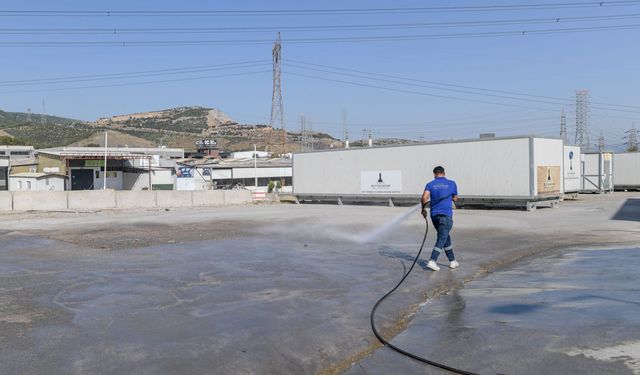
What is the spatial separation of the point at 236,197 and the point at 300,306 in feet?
99.0

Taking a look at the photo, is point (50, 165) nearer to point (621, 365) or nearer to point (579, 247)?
point (579, 247)

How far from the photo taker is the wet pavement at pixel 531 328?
504 centimetres

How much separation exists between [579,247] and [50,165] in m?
60.4

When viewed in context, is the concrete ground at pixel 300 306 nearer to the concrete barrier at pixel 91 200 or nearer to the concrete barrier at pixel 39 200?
the concrete barrier at pixel 39 200

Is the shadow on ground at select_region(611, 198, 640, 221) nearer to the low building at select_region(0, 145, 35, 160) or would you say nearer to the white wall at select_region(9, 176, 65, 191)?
the white wall at select_region(9, 176, 65, 191)

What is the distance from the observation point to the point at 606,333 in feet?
19.0

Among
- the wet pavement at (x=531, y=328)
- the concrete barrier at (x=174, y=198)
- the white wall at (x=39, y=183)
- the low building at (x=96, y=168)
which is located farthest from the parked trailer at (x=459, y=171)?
the white wall at (x=39, y=183)

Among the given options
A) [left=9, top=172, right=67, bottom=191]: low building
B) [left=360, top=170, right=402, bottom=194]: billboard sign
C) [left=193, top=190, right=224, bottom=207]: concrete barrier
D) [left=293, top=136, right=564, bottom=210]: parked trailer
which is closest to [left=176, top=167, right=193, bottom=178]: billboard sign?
[left=9, top=172, right=67, bottom=191]: low building

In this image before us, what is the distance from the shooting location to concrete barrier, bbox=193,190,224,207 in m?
34.8

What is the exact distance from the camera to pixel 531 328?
6.11 m

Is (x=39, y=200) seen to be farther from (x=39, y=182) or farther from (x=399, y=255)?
(x=39, y=182)

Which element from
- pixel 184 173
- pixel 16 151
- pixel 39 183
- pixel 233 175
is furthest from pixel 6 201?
pixel 16 151

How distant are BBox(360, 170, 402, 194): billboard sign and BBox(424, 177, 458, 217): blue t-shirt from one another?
2032 centimetres

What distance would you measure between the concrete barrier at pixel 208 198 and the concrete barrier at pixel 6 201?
32.8 feet
